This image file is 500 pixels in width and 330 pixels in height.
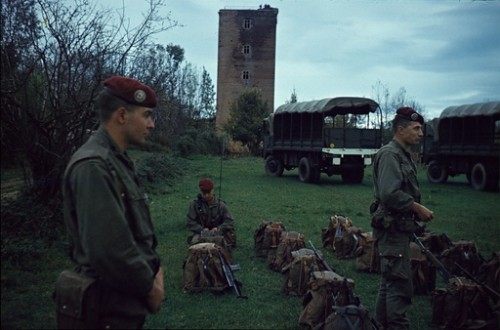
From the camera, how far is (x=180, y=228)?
9.66 meters

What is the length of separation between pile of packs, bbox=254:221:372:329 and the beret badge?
8.63 feet

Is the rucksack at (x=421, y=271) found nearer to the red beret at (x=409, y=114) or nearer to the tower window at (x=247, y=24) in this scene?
the red beret at (x=409, y=114)

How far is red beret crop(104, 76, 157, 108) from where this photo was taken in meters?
2.51

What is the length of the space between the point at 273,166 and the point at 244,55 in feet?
44.7

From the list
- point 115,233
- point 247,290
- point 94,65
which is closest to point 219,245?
point 247,290

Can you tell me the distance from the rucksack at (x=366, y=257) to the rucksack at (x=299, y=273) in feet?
4.29

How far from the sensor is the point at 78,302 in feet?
7.76

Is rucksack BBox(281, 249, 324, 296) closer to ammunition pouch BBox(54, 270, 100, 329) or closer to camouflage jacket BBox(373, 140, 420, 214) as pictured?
camouflage jacket BBox(373, 140, 420, 214)

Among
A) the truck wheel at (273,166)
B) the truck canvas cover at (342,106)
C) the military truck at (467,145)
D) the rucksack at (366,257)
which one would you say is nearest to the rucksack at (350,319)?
the rucksack at (366,257)

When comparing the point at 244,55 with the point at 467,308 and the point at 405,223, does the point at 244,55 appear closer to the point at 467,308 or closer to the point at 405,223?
the point at 467,308

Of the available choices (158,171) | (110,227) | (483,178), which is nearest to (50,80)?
(110,227)

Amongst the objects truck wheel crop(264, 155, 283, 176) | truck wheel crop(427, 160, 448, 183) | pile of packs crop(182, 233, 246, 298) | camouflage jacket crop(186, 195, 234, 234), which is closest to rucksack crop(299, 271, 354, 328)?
pile of packs crop(182, 233, 246, 298)

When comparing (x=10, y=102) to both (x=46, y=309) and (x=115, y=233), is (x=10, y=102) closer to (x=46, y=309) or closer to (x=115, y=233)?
(x=46, y=309)

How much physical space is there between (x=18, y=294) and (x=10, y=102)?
2.44 m
